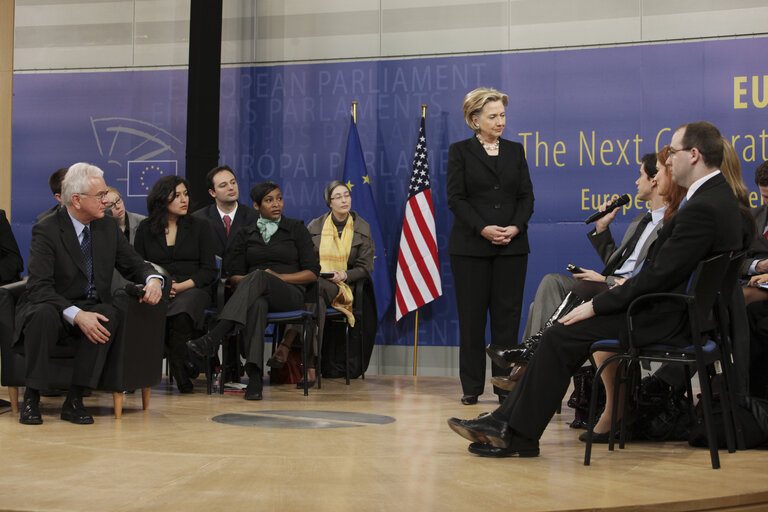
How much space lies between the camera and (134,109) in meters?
7.54

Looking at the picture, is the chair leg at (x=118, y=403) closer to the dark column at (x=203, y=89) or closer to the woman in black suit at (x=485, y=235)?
the woman in black suit at (x=485, y=235)

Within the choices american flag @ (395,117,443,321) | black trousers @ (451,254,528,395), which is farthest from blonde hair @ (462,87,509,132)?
american flag @ (395,117,443,321)

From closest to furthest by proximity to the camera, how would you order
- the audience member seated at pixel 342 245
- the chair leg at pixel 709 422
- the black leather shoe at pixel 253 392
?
the chair leg at pixel 709 422
the black leather shoe at pixel 253 392
the audience member seated at pixel 342 245

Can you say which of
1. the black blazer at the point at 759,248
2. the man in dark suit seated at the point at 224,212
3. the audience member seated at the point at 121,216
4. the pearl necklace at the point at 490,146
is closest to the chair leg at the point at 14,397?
the audience member seated at the point at 121,216

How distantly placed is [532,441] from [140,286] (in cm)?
207

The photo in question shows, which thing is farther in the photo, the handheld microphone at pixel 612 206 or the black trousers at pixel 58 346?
the handheld microphone at pixel 612 206

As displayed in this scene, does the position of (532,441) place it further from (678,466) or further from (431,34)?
(431,34)

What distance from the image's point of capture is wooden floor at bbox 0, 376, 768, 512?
2.47 m

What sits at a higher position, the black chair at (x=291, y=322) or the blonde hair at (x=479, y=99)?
the blonde hair at (x=479, y=99)

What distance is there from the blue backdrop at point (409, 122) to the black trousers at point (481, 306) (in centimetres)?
191

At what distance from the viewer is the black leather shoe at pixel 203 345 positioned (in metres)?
5.00

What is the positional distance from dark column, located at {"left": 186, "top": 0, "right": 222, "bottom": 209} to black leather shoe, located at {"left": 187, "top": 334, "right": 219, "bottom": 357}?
205 centimetres

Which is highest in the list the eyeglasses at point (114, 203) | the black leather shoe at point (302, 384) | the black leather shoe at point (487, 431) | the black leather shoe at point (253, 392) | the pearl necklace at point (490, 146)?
the pearl necklace at point (490, 146)

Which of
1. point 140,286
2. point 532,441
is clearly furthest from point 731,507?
point 140,286
